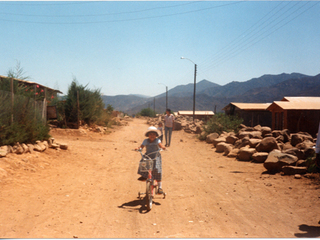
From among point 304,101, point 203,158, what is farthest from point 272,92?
point 203,158

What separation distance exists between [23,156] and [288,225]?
26.9 feet

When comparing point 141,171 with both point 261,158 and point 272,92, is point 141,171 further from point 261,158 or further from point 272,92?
point 272,92

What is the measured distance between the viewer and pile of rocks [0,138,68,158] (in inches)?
346

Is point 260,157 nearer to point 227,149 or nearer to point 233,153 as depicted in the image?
point 233,153

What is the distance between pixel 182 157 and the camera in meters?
13.5

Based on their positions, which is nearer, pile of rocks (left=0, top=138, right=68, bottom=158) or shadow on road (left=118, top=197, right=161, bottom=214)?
shadow on road (left=118, top=197, right=161, bottom=214)

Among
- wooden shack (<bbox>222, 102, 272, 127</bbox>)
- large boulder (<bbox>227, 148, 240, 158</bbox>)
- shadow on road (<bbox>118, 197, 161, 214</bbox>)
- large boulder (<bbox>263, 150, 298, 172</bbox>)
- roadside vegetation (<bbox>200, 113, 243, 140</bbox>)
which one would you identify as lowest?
shadow on road (<bbox>118, 197, 161, 214</bbox>)

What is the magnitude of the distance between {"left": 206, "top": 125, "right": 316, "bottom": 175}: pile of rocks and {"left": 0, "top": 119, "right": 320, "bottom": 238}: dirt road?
0.49 meters

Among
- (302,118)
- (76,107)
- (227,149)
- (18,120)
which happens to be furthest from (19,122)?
(302,118)

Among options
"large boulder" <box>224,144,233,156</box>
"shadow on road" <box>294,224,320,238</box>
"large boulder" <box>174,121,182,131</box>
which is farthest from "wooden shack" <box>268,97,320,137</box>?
"shadow on road" <box>294,224,320,238</box>

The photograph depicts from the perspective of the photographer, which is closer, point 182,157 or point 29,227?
point 29,227

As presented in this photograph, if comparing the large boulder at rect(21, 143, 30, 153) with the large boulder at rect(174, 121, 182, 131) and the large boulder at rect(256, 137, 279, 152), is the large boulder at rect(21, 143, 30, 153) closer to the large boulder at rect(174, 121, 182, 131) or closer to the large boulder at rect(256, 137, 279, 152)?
the large boulder at rect(256, 137, 279, 152)

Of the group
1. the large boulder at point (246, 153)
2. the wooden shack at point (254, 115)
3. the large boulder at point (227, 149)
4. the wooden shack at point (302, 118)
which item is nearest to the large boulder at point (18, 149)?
the large boulder at point (246, 153)

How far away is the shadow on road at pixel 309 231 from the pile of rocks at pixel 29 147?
26.6 feet
